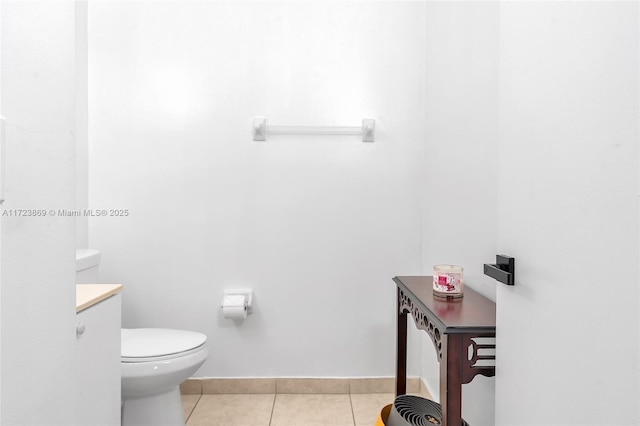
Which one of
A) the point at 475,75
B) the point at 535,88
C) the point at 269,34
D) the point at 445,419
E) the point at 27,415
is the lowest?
the point at 445,419

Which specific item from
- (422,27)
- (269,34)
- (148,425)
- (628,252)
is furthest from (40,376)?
(422,27)

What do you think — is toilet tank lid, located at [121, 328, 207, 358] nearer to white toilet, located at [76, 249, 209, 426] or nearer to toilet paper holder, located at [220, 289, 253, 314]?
white toilet, located at [76, 249, 209, 426]

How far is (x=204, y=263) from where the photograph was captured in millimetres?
2117

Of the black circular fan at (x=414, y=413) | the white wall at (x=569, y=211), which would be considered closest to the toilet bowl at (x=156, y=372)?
the black circular fan at (x=414, y=413)

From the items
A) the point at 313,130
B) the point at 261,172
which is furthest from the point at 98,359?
the point at 313,130

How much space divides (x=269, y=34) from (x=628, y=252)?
1977 mm

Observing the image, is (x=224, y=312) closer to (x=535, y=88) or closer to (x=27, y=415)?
(x=27, y=415)

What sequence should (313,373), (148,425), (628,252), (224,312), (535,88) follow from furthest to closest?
1. (313,373)
2. (224,312)
3. (148,425)
4. (535,88)
5. (628,252)

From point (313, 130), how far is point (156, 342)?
124cm

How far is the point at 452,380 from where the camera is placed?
1020mm

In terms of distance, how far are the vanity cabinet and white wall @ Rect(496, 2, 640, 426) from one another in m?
1.08

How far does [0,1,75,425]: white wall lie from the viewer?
2.53 ft

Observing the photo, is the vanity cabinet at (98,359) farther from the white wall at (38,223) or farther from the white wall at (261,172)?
the white wall at (261,172)

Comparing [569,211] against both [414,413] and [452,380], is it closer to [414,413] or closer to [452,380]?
[452,380]
